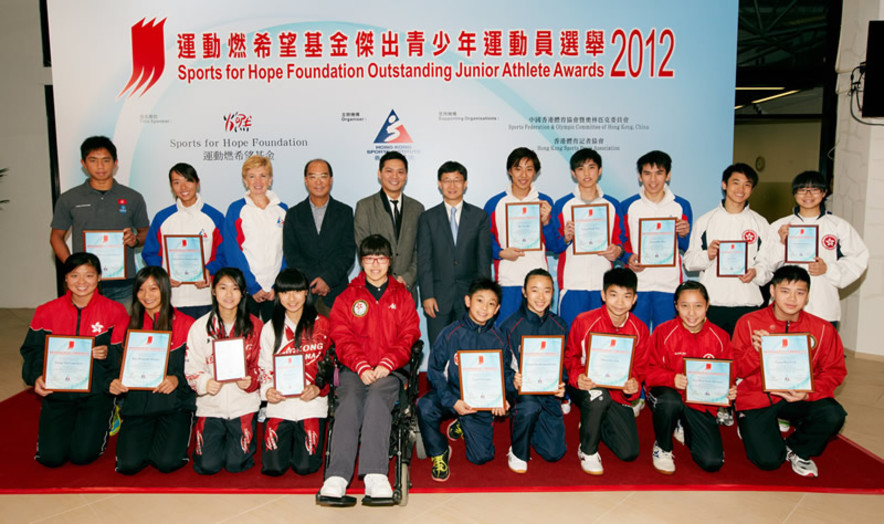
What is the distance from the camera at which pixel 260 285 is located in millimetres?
4348

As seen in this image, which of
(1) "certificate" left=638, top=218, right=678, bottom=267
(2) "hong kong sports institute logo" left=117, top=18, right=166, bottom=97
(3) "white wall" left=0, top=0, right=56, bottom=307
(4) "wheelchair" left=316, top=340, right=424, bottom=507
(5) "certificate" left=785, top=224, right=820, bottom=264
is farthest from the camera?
(3) "white wall" left=0, top=0, right=56, bottom=307

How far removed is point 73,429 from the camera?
137 inches

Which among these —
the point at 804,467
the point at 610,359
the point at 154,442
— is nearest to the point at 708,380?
the point at 610,359

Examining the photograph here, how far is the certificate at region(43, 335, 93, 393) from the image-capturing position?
11.1 ft

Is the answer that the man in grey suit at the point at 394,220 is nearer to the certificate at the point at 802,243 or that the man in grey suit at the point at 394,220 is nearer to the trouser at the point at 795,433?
the trouser at the point at 795,433

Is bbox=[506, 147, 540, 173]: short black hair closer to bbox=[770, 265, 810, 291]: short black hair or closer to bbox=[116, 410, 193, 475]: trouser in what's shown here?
bbox=[770, 265, 810, 291]: short black hair

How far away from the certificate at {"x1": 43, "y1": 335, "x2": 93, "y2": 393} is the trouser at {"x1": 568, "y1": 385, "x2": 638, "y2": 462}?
307 cm

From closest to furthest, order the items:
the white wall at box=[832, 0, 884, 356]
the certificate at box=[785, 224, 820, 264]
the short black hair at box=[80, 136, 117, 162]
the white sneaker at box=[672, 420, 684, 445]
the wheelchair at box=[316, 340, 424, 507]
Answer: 1. the wheelchair at box=[316, 340, 424, 507]
2. the white sneaker at box=[672, 420, 684, 445]
3. the certificate at box=[785, 224, 820, 264]
4. the short black hair at box=[80, 136, 117, 162]
5. the white wall at box=[832, 0, 884, 356]

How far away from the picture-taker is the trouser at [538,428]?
3.31 metres

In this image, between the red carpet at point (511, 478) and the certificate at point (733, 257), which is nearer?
the red carpet at point (511, 478)

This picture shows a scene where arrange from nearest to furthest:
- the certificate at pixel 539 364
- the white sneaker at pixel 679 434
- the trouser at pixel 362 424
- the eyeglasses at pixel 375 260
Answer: the trouser at pixel 362 424, the certificate at pixel 539 364, the eyeglasses at pixel 375 260, the white sneaker at pixel 679 434

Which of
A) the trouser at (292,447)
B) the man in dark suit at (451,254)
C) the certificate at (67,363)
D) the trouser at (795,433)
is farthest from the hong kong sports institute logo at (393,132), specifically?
the trouser at (795,433)

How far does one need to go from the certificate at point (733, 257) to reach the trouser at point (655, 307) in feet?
1.42

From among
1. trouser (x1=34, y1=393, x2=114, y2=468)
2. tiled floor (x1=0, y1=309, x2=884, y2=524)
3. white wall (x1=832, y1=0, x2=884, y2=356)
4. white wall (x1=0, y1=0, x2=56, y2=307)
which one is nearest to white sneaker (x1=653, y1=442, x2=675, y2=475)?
tiled floor (x1=0, y1=309, x2=884, y2=524)
